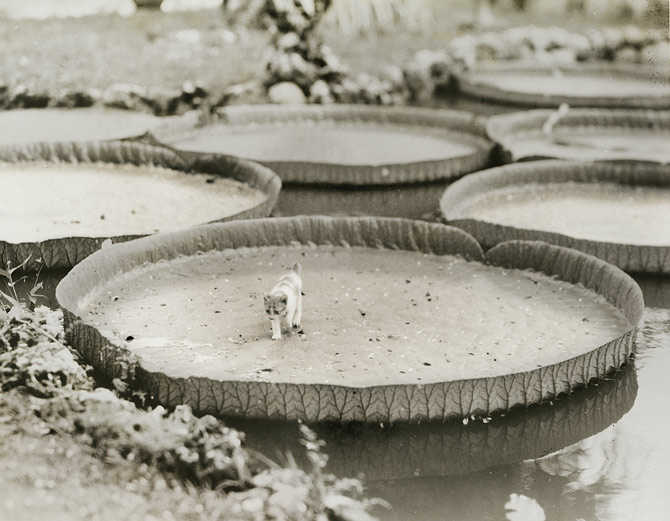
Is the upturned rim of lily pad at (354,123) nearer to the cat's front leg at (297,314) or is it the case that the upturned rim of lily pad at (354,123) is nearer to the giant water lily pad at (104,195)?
the giant water lily pad at (104,195)

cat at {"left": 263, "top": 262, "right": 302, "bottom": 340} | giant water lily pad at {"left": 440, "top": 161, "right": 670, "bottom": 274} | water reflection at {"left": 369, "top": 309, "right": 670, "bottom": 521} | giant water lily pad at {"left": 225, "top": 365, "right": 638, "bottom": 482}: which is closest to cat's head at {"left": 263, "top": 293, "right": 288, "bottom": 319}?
cat at {"left": 263, "top": 262, "right": 302, "bottom": 340}

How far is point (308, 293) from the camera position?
4086 mm

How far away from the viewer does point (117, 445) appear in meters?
2.72

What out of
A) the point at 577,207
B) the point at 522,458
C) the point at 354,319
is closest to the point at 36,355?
the point at 354,319

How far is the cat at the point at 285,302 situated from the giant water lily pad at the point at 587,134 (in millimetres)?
3162

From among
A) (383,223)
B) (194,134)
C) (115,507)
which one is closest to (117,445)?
(115,507)

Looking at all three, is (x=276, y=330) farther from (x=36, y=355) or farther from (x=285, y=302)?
(x=36, y=355)

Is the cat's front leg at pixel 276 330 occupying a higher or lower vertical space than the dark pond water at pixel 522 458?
higher

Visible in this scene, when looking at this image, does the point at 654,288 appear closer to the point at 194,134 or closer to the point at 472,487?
the point at 472,487

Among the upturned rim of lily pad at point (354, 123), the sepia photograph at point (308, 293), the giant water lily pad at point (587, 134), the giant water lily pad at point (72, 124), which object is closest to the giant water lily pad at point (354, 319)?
the sepia photograph at point (308, 293)

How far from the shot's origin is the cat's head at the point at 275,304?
3357 mm

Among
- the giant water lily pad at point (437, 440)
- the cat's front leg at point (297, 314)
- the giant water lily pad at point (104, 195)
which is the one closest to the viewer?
the giant water lily pad at point (437, 440)

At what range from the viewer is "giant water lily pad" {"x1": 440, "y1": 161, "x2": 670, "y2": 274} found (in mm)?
4531

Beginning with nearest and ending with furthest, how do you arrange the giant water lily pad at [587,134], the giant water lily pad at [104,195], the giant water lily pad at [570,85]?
1. the giant water lily pad at [104,195]
2. the giant water lily pad at [587,134]
3. the giant water lily pad at [570,85]
